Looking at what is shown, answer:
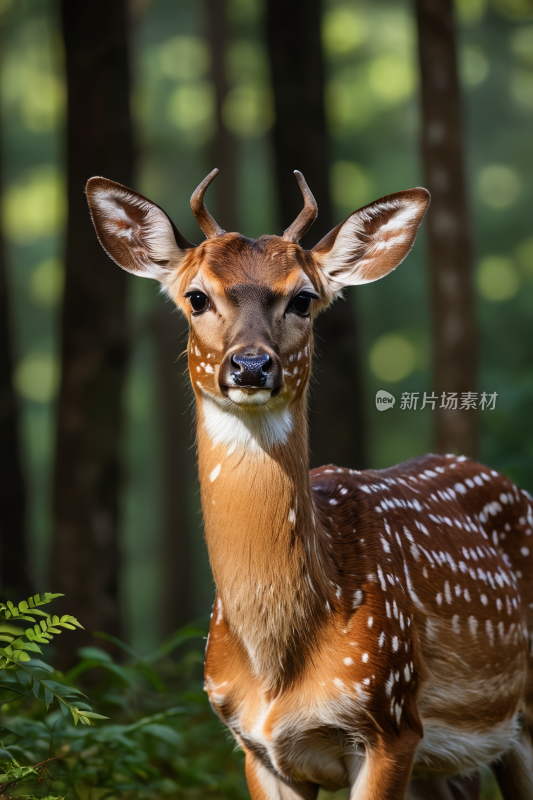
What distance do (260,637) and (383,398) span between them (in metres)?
2.71

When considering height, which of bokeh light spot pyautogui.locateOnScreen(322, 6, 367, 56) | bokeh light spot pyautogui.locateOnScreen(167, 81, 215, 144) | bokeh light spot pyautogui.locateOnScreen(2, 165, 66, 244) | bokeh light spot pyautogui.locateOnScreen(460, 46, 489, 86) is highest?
bokeh light spot pyautogui.locateOnScreen(322, 6, 367, 56)

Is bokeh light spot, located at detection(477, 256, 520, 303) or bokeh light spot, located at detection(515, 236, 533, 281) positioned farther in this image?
bokeh light spot, located at detection(477, 256, 520, 303)

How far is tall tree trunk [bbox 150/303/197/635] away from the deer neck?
1196cm

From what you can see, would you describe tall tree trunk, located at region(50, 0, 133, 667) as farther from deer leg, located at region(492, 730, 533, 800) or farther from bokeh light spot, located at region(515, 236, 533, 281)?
bokeh light spot, located at region(515, 236, 533, 281)

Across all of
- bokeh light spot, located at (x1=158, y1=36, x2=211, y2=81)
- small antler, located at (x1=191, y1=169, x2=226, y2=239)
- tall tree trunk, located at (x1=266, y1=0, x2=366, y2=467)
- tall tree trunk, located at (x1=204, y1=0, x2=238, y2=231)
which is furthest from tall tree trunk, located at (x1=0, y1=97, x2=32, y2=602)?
bokeh light spot, located at (x1=158, y1=36, x2=211, y2=81)

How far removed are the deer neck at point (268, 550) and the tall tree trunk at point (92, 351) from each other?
13.3 ft

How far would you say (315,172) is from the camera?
8.55m

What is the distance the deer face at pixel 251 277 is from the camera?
3480mm

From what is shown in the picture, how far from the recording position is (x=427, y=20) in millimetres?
7730

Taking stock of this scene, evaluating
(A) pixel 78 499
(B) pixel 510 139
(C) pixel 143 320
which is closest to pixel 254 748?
(A) pixel 78 499

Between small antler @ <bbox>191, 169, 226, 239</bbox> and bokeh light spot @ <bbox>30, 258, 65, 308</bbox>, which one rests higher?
bokeh light spot @ <bbox>30, 258, 65, 308</bbox>

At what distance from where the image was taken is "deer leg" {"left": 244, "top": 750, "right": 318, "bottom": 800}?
3.91 m

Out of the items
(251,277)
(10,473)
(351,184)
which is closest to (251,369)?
(251,277)

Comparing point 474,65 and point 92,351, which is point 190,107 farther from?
point 92,351
